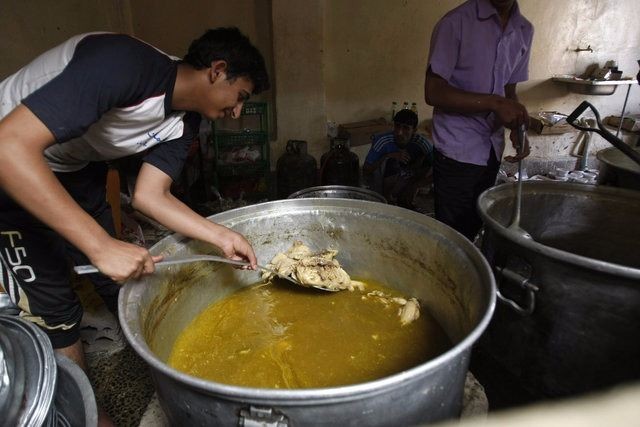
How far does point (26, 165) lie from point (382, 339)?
1.28 meters

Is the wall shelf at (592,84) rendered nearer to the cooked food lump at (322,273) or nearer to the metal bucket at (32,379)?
the cooked food lump at (322,273)

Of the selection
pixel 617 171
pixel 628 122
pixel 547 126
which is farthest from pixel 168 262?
pixel 628 122

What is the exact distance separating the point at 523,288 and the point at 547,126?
4.79 m

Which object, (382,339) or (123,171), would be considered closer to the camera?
(382,339)

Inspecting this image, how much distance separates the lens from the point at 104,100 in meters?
1.16

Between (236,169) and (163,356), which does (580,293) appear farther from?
(236,169)

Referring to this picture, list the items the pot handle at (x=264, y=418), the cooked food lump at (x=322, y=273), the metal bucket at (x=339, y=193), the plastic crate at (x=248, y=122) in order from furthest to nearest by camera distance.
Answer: the plastic crate at (x=248, y=122) < the metal bucket at (x=339, y=193) < the cooked food lump at (x=322, y=273) < the pot handle at (x=264, y=418)

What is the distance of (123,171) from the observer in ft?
12.9

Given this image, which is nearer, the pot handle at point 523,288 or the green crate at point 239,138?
the pot handle at point 523,288

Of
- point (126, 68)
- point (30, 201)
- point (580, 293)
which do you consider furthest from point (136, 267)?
point (580, 293)

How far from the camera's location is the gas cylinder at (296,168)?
14.6 feet

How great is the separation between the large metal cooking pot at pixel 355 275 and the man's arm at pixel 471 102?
83 cm

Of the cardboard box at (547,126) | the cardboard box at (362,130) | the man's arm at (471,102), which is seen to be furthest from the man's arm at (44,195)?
the cardboard box at (547,126)

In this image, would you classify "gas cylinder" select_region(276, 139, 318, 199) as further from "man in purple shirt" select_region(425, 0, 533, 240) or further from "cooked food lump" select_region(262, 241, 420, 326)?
"cooked food lump" select_region(262, 241, 420, 326)
